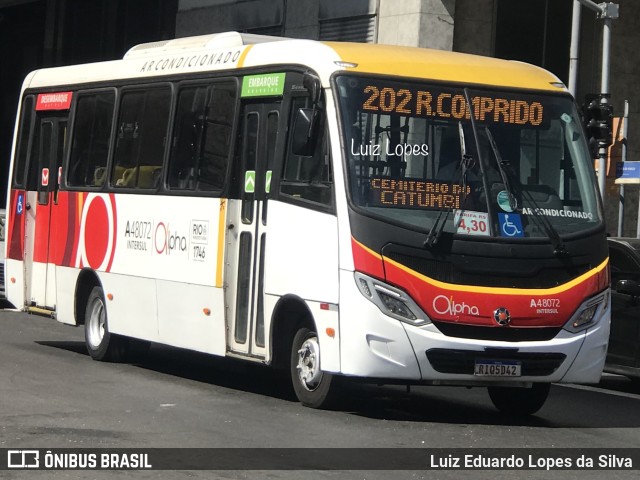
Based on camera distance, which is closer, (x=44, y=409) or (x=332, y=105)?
(x=44, y=409)

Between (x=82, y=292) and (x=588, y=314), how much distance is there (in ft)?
21.7

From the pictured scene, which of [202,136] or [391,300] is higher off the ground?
[202,136]

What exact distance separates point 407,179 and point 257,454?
3270 mm

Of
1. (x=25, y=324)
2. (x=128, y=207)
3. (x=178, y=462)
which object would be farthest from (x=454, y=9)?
(x=178, y=462)

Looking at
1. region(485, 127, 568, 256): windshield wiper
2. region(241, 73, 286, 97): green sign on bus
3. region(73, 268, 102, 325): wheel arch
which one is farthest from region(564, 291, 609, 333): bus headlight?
region(73, 268, 102, 325): wheel arch

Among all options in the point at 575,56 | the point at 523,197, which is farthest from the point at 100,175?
the point at 575,56

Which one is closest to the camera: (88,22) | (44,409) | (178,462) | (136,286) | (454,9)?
(178,462)

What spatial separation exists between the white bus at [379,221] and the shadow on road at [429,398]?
16.4 inches

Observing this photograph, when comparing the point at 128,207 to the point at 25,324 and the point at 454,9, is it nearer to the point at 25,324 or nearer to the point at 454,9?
the point at 25,324

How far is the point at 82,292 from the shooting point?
16.8 meters

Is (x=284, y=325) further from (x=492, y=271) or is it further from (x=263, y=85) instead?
(x=263, y=85)

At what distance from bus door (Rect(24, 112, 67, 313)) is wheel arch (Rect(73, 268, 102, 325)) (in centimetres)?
68

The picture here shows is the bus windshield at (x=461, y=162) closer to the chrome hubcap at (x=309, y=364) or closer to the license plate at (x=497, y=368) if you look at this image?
the license plate at (x=497, y=368)

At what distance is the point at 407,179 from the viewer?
12.1 m
